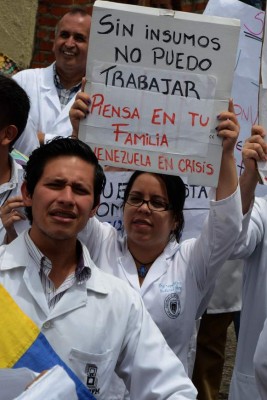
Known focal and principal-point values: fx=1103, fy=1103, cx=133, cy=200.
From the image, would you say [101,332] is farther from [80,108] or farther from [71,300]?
[80,108]

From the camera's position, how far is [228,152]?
429 centimetres

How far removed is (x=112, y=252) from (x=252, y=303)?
66 cm

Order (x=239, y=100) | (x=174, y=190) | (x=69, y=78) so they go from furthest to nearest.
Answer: (x=69, y=78)
(x=239, y=100)
(x=174, y=190)

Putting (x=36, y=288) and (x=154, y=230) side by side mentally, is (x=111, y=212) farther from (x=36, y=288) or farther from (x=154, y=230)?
(x=36, y=288)

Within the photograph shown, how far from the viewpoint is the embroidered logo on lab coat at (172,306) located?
4.32 meters

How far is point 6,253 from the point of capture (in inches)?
138

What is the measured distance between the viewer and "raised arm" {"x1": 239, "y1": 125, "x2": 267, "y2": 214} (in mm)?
4453

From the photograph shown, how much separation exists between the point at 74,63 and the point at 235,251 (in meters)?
1.83

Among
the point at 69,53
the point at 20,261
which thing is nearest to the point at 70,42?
the point at 69,53

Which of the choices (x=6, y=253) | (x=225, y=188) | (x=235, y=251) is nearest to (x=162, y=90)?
(x=225, y=188)

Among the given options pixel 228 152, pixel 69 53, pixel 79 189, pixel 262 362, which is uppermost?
pixel 69 53

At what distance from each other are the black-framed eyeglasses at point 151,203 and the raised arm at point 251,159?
33 cm

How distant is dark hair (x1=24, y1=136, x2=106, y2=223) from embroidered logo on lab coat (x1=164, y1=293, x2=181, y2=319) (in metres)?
0.73

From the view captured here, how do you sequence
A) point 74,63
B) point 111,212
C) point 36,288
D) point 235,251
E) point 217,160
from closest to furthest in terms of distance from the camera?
point 36,288, point 217,160, point 235,251, point 111,212, point 74,63
